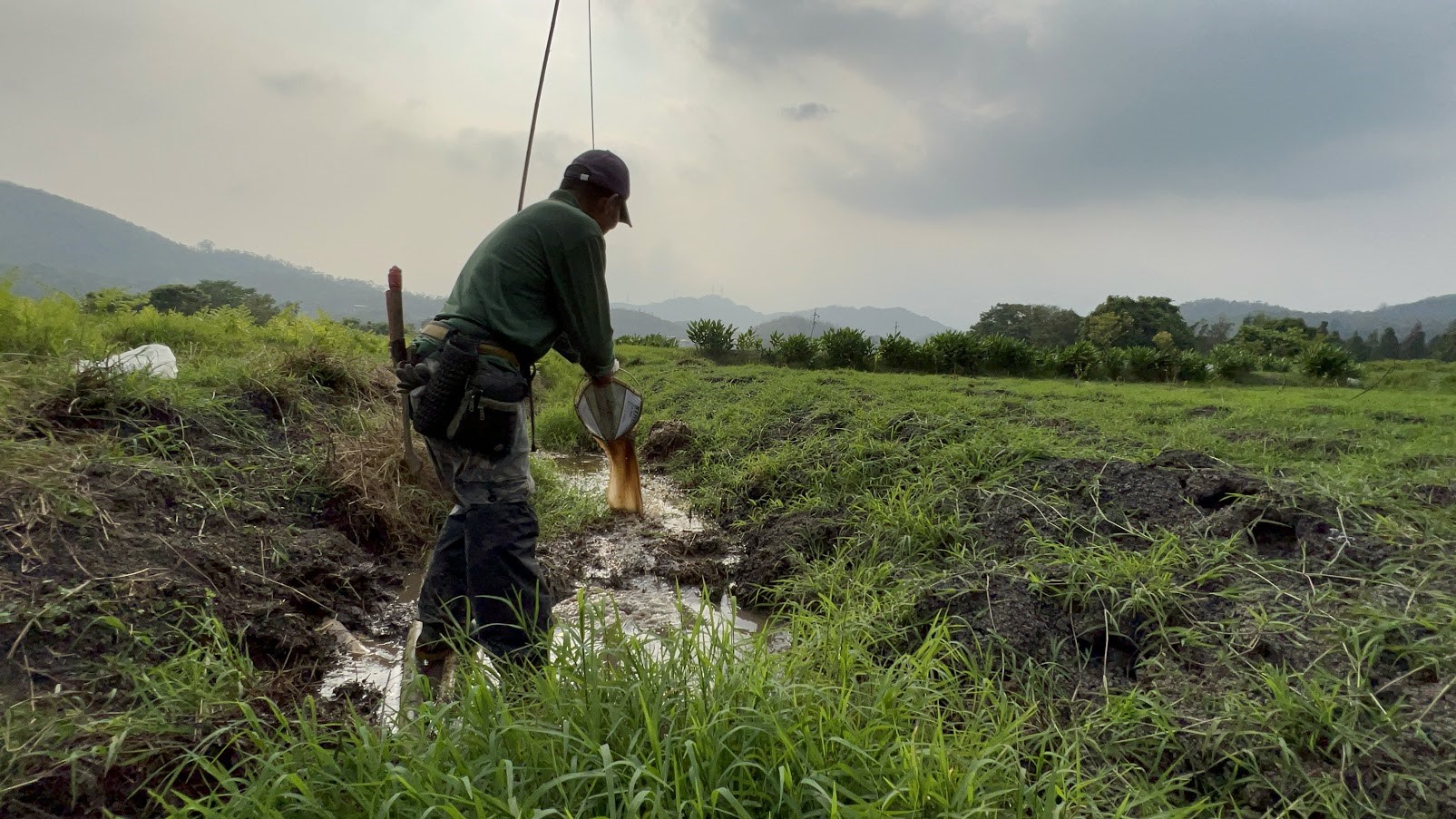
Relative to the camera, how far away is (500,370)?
2.50m

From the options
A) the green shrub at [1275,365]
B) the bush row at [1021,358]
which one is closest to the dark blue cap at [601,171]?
the bush row at [1021,358]

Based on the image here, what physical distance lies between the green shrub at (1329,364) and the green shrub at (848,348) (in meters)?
10.0

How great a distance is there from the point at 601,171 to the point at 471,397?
1096 mm

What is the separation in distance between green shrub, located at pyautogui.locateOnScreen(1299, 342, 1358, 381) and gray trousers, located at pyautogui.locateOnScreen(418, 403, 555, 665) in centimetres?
1921

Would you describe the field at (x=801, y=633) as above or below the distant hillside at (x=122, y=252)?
below

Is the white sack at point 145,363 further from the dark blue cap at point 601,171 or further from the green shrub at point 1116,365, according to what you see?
the green shrub at point 1116,365

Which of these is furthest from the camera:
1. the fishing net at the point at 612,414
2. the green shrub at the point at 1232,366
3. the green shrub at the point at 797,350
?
the green shrub at the point at 797,350

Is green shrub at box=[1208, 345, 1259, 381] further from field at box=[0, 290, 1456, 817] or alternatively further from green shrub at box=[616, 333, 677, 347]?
green shrub at box=[616, 333, 677, 347]

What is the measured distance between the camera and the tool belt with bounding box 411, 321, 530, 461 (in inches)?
94.5

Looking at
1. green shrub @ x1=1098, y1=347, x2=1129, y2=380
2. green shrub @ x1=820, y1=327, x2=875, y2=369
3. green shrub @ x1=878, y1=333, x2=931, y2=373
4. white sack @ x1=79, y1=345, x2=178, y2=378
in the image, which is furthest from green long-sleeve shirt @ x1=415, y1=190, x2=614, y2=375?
green shrub @ x1=1098, y1=347, x2=1129, y2=380

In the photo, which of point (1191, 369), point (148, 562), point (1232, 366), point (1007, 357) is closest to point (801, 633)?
point (148, 562)

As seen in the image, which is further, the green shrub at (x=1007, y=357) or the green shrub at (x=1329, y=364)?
the green shrub at (x=1007, y=357)

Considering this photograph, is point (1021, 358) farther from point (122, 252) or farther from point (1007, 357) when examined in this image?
point (122, 252)

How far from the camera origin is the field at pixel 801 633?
60.5 inches
